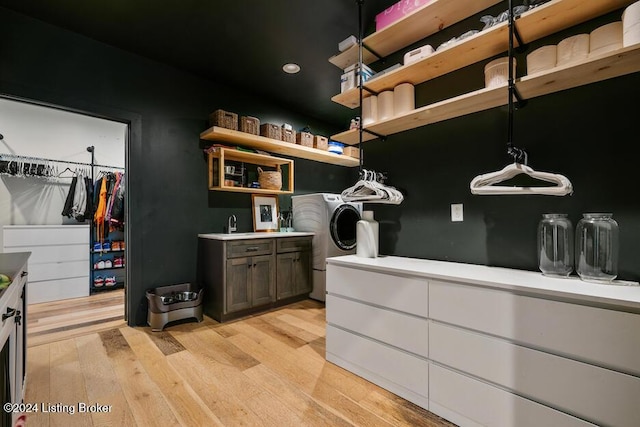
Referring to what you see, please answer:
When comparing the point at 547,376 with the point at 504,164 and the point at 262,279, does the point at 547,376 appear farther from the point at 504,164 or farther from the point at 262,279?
the point at 262,279

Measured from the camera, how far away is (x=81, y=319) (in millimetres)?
3055

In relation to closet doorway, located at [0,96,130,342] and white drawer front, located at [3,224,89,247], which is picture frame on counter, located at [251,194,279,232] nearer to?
closet doorway, located at [0,96,130,342]

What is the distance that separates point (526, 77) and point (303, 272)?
2937 mm

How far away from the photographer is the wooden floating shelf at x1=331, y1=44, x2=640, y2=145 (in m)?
1.28

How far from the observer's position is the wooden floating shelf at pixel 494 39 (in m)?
1.41

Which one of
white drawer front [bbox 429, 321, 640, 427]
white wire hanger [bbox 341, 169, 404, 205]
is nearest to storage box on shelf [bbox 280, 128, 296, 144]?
white wire hanger [bbox 341, 169, 404, 205]

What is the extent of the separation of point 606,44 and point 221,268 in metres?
A: 3.17

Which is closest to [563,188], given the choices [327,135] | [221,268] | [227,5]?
[227,5]

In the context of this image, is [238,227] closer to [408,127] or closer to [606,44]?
[408,127]

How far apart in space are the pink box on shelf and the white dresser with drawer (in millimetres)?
1750

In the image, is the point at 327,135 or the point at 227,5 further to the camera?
the point at 327,135

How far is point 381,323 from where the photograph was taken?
183 cm

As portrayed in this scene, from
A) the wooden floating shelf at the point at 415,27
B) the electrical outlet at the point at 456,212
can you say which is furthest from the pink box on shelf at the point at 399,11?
the electrical outlet at the point at 456,212

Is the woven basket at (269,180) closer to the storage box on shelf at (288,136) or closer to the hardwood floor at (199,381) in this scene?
the storage box on shelf at (288,136)
